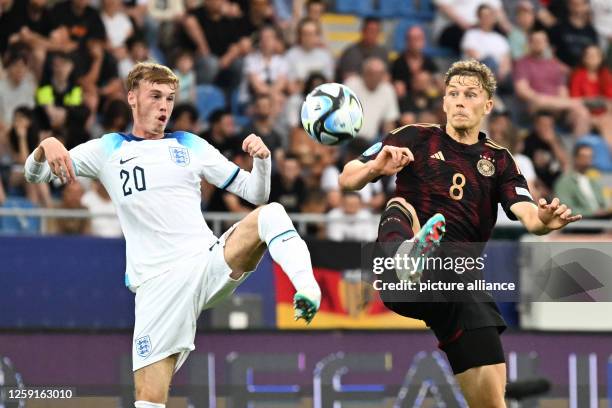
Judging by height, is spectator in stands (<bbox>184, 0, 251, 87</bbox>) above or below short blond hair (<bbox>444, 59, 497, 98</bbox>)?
above

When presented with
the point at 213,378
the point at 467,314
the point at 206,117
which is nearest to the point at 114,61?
the point at 206,117

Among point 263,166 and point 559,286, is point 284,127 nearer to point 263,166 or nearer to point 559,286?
point 559,286

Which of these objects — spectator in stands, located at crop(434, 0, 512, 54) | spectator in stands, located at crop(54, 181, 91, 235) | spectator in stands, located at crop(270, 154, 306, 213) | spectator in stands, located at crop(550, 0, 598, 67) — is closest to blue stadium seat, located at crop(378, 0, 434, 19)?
spectator in stands, located at crop(434, 0, 512, 54)

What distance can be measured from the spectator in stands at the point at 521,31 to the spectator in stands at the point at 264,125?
13.2 ft

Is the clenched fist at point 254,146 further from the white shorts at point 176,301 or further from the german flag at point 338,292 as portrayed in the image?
the german flag at point 338,292

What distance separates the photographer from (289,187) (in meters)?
15.2

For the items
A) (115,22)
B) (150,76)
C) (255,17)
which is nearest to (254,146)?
(150,76)

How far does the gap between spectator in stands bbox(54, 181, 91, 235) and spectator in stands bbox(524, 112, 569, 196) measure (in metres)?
5.51

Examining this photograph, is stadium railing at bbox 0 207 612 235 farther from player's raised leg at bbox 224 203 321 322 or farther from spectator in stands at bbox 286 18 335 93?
player's raised leg at bbox 224 203 321 322

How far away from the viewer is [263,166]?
9281mm

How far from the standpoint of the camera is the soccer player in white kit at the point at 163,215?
910cm

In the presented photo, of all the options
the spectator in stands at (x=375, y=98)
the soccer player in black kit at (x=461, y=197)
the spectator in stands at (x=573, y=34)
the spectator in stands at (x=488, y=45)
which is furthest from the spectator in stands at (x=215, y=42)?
the soccer player in black kit at (x=461, y=197)

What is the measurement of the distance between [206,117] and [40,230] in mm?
2944

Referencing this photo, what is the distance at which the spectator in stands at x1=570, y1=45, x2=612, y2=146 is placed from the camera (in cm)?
1809
